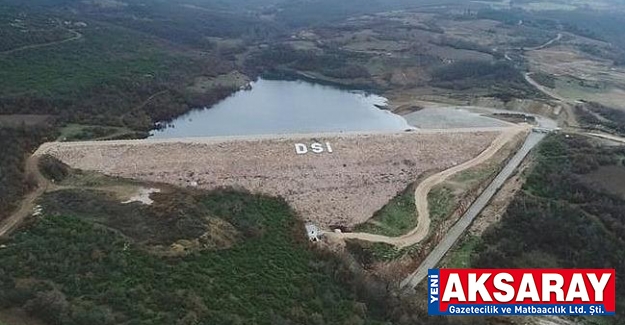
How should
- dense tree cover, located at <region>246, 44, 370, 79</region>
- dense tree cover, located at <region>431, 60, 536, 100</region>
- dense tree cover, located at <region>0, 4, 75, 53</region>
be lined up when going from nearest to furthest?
dense tree cover, located at <region>0, 4, 75, 53</region>
dense tree cover, located at <region>431, 60, 536, 100</region>
dense tree cover, located at <region>246, 44, 370, 79</region>

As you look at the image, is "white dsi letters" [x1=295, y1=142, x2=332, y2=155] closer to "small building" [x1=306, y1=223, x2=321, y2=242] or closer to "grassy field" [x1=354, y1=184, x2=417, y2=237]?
"grassy field" [x1=354, y1=184, x2=417, y2=237]

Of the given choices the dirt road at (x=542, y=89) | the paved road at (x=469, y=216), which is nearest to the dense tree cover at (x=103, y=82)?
the paved road at (x=469, y=216)

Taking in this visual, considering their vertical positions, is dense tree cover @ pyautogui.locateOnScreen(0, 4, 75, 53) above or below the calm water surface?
above

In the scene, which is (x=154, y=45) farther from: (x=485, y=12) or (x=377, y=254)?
(x=485, y=12)

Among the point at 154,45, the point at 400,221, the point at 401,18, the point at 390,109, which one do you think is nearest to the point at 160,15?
the point at 154,45

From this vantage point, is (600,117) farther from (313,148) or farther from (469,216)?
(313,148)

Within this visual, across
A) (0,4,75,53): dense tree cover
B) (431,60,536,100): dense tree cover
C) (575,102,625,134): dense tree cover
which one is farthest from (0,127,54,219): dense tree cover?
(431,60,536,100): dense tree cover
